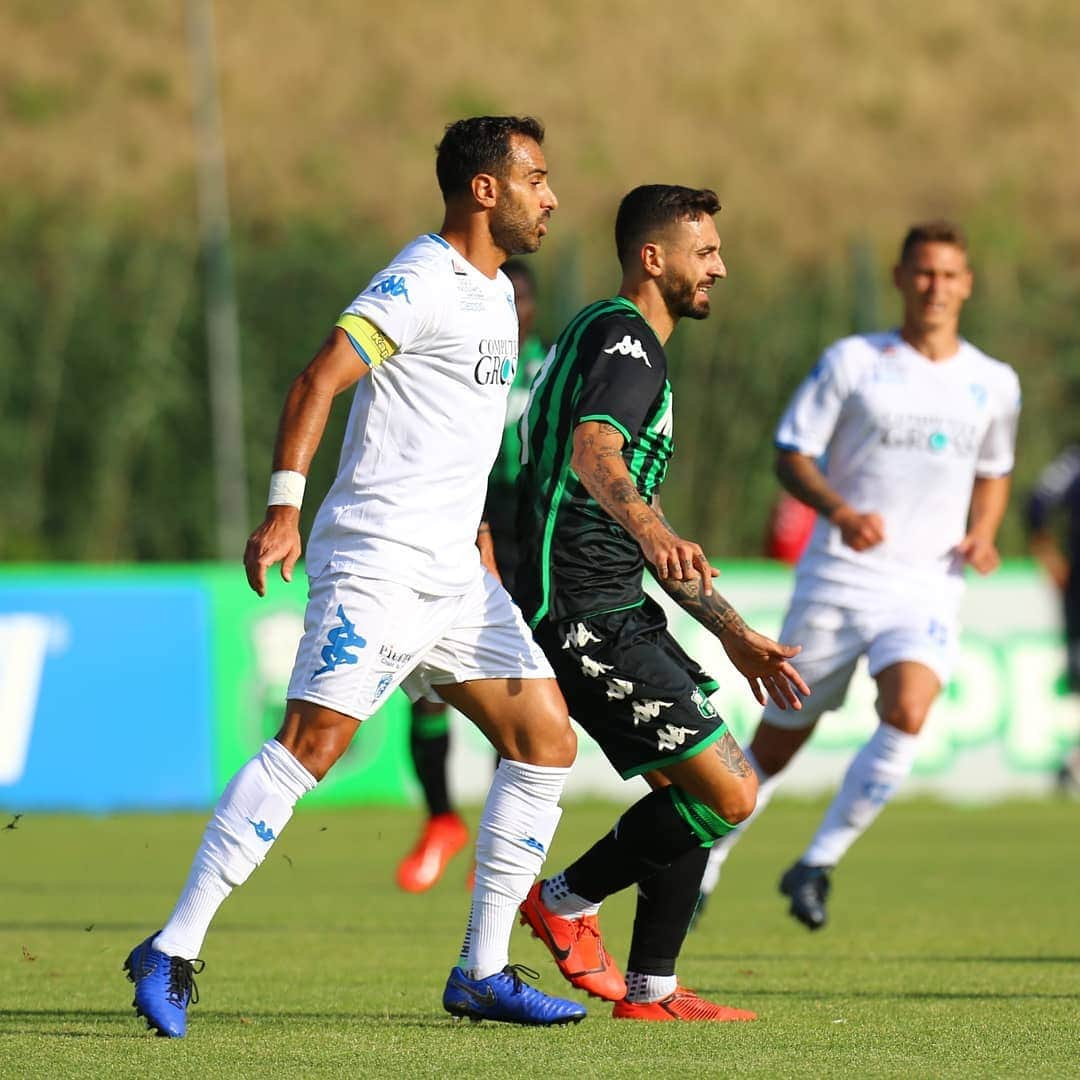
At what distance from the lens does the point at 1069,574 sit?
53.3 ft

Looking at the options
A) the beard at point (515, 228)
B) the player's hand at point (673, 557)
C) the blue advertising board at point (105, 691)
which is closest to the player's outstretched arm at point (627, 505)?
the player's hand at point (673, 557)

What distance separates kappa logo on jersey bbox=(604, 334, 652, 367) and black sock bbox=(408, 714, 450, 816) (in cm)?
442

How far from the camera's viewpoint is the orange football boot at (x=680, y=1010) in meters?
6.04

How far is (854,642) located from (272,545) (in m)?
3.86

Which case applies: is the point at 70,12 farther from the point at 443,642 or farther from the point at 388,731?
the point at 443,642

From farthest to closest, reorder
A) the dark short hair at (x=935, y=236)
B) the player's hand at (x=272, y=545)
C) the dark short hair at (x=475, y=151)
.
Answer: the dark short hair at (x=935, y=236) < the dark short hair at (x=475, y=151) < the player's hand at (x=272, y=545)

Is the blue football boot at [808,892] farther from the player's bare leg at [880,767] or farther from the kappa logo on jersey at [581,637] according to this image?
the kappa logo on jersey at [581,637]

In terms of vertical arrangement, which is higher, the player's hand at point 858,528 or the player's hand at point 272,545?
the player's hand at point 272,545

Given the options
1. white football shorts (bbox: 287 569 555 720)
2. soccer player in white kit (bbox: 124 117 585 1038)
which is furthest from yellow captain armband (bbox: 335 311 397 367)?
white football shorts (bbox: 287 569 555 720)

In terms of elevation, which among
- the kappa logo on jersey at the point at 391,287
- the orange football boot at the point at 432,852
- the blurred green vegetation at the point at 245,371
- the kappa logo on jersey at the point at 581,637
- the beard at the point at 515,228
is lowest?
the blurred green vegetation at the point at 245,371

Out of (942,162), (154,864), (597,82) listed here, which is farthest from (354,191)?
(154,864)

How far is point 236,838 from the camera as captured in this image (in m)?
5.52

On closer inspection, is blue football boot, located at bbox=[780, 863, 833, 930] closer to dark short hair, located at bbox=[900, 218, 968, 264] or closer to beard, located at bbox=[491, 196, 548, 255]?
dark short hair, located at bbox=[900, 218, 968, 264]

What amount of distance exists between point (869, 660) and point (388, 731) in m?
6.87
